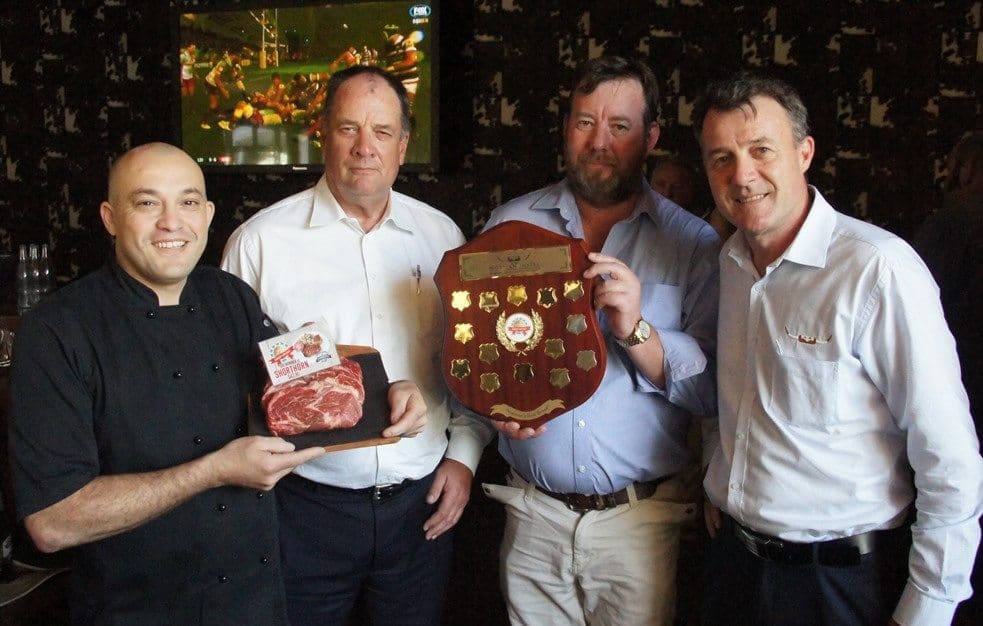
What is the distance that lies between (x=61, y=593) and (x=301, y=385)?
179 centimetres

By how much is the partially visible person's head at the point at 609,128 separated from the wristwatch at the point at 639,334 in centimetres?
41

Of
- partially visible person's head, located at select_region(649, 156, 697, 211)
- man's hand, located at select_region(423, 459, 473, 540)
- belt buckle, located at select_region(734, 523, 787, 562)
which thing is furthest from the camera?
partially visible person's head, located at select_region(649, 156, 697, 211)

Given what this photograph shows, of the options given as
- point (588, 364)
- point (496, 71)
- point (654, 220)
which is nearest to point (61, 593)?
point (588, 364)

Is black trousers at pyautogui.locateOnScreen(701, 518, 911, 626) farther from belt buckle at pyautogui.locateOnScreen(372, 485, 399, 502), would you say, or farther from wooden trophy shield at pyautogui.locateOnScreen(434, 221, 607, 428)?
belt buckle at pyautogui.locateOnScreen(372, 485, 399, 502)

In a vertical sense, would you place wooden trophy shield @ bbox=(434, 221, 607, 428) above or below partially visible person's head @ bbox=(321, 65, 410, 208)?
below

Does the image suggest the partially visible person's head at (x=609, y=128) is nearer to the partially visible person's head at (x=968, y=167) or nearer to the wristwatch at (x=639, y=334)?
the wristwatch at (x=639, y=334)

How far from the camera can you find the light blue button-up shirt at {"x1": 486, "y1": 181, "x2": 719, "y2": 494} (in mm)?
1891

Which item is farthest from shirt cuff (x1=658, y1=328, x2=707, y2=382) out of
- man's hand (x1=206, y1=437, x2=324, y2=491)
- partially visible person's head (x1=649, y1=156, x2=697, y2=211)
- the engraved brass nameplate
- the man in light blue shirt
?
partially visible person's head (x1=649, y1=156, x2=697, y2=211)

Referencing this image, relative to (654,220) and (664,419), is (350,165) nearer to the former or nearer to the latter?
(654,220)

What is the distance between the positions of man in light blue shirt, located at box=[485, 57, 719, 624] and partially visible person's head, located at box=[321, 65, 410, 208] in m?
0.42

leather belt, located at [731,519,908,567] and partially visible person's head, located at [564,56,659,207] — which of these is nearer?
leather belt, located at [731,519,908,567]

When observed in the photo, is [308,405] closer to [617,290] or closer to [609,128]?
[617,290]

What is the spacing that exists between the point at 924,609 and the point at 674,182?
2.43 m

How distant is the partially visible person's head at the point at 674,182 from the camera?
11.8 ft
